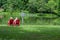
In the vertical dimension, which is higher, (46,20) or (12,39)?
(12,39)

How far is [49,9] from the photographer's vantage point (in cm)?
3250

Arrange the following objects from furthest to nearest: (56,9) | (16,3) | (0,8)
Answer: (0,8) < (16,3) < (56,9)

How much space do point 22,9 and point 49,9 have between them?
4.04m

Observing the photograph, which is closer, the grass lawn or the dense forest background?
the grass lawn

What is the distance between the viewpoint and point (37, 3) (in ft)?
111

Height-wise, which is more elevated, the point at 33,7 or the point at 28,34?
the point at 28,34

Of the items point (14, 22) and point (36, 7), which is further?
point (36, 7)

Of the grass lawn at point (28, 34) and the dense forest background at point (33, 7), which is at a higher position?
the grass lawn at point (28, 34)

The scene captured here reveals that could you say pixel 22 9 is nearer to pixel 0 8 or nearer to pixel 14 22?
pixel 0 8

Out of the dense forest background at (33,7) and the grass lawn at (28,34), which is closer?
the grass lawn at (28,34)

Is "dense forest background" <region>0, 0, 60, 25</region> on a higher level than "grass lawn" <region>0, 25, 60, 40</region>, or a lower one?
lower

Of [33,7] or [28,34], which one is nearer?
[28,34]

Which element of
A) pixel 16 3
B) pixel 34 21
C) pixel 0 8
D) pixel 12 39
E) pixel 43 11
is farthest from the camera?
pixel 0 8

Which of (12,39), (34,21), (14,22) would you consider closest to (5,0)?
(34,21)
